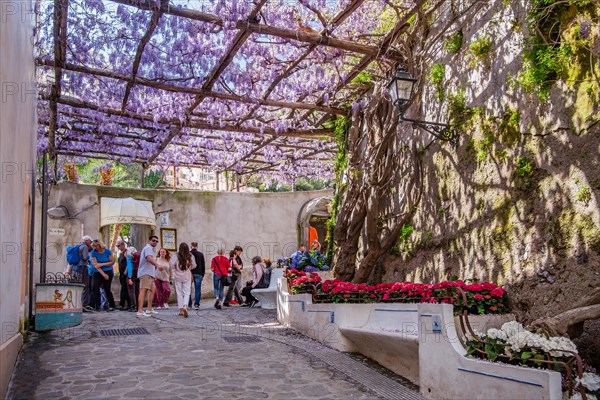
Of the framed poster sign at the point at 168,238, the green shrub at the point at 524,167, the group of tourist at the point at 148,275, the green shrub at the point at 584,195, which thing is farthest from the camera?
the framed poster sign at the point at 168,238

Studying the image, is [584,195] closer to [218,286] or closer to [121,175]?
[218,286]

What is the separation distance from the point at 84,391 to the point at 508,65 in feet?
20.4

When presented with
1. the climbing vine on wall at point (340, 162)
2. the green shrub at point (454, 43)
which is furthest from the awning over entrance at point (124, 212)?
the green shrub at point (454, 43)

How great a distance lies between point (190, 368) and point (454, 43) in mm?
6031

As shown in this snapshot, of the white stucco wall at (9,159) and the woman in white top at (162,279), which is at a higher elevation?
the white stucco wall at (9,159)

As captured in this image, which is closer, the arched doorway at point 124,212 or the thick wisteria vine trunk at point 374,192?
the thick wisteria vine trunk at point 374,192

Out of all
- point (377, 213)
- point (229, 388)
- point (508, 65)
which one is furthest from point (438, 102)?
point (229, 388)

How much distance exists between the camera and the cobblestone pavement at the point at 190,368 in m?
5.19

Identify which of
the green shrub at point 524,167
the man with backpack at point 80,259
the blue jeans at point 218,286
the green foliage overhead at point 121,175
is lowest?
the blue jeans at point 218,286

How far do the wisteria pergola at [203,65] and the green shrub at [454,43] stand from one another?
76 centimetres

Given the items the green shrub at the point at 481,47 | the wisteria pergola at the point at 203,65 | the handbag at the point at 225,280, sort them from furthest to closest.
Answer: the handbag at the point at 225,280 < the wisteria pergola at the point at 203,65 < the green shrub at the point at 481,47

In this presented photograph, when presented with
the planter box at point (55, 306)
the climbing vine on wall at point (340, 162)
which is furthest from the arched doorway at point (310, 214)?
the planter box at point (55, 306)

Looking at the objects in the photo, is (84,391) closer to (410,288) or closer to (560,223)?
(410,288)

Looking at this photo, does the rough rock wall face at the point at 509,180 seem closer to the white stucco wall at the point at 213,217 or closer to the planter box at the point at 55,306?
the planter box at the point at 55,306
